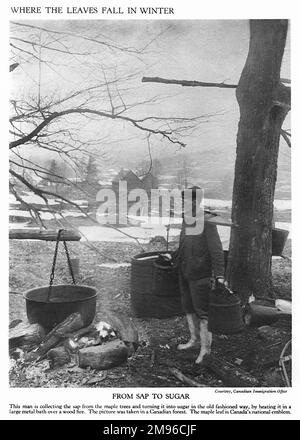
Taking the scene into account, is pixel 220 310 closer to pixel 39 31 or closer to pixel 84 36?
pixel 84 36

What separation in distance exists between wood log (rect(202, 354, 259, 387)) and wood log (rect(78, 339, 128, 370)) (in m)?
1.03

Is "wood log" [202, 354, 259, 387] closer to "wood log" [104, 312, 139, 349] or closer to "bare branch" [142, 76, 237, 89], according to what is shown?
"wood log" [104, 312, 139, 349]

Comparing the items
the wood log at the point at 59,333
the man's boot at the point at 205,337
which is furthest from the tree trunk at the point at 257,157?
the wood log at the point at 59,333

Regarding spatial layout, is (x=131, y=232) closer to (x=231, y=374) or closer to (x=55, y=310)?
(x=55, y=310)

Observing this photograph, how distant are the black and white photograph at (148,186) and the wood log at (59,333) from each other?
0.04ft

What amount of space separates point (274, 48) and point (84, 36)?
2.43 meters

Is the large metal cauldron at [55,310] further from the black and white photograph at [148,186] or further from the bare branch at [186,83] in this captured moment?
the bare branch at [186,83]

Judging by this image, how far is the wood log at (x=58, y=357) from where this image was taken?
14.2 ft

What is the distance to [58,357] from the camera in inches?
171

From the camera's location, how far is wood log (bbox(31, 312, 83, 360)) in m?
4.49

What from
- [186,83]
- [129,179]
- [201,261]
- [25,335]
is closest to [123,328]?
[25,335]

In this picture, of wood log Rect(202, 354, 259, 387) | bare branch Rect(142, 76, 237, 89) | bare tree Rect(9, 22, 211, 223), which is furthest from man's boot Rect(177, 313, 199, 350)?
bare branch Rect(142, 76, 237, 89)
